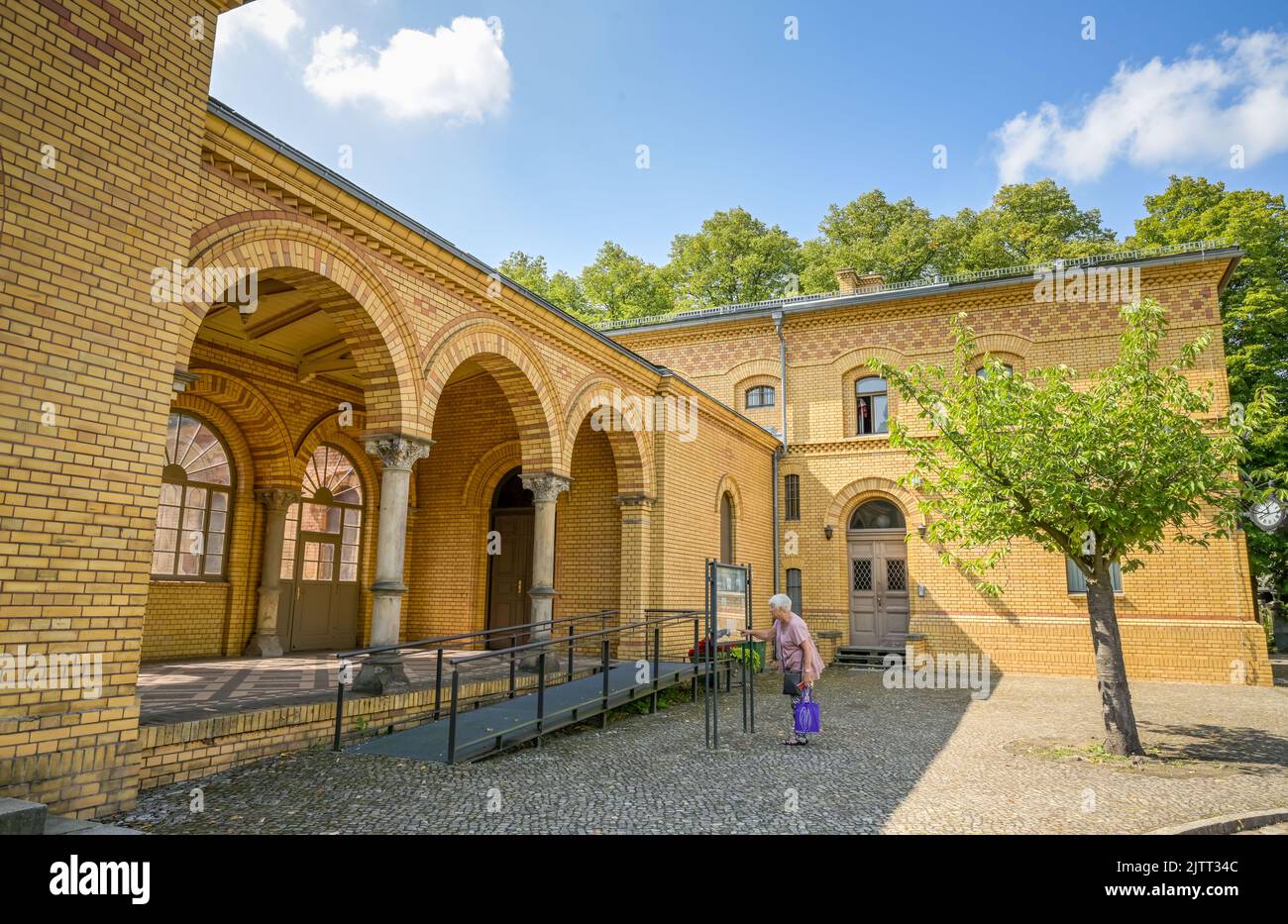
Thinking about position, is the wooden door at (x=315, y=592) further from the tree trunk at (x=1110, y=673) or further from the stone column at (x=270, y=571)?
the tree trunk at (x=1110, y=673)

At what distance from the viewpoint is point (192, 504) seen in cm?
1070

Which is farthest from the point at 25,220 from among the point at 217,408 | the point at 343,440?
the point at 343,440

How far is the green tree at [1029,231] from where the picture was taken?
2589cm

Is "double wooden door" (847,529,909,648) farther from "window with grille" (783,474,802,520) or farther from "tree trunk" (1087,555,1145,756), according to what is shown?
"tree trunk" (1087,555,1145,756)

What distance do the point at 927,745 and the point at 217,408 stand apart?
10248 mm

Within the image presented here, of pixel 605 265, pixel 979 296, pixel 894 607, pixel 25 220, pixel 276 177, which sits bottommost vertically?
pixel 894 607

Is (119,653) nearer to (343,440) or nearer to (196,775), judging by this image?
(196,775)

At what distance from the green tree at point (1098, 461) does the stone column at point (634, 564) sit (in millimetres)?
4732

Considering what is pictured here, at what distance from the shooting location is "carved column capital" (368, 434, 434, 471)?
788 cm

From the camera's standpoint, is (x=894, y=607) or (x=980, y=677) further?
(x=894, y=607)

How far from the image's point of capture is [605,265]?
31344 millimetres

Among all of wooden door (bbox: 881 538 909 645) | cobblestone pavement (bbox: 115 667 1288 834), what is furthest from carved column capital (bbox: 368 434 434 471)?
wooden door (bbox: 881 538 909 645)
